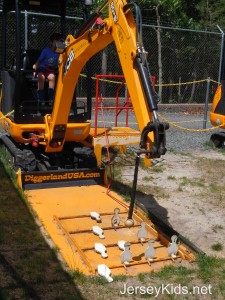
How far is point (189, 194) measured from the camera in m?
7.53

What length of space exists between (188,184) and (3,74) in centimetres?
A: 360

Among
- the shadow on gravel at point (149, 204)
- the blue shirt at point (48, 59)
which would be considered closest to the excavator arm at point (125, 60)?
the blue shirt at point (48, 59)

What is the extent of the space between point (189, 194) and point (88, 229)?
7.97ft

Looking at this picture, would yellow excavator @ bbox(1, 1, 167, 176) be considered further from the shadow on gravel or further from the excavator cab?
the shadow on gravel

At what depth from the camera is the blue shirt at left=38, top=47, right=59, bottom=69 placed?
7.39m

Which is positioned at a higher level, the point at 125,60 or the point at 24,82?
the point at 125,60

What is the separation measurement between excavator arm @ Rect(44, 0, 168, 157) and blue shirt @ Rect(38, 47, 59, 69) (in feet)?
1.80

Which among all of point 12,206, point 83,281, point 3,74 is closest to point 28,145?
point 3,74

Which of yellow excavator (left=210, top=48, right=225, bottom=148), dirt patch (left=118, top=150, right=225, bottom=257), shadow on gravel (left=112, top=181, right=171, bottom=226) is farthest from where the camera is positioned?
yellow excavator (left=210, top=48, right=225, bottom=148)

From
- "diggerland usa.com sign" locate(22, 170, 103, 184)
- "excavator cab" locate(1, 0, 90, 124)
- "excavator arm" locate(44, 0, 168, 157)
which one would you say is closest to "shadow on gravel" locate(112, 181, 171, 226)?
"diggerland usa.com sign" locate(22, 170, 103, 184)

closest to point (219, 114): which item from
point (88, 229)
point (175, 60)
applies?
point (88, 229)

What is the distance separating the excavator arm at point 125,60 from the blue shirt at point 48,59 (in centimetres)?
55

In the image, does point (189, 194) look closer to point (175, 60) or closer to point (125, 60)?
point (125, 60)

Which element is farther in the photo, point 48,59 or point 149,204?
point 48,59
